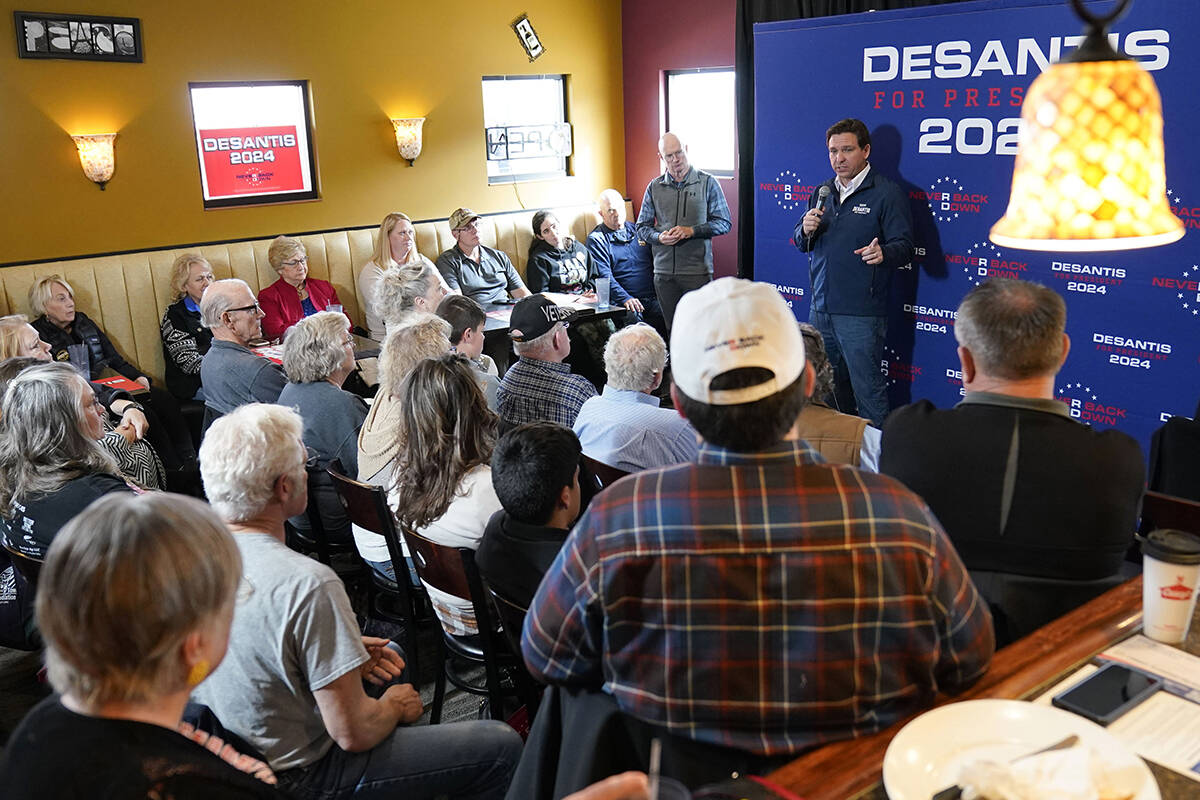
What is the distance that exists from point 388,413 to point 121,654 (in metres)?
1.98

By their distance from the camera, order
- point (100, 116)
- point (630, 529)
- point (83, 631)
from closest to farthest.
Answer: point (83, 631) < point (630, 529) < point (100, 116)

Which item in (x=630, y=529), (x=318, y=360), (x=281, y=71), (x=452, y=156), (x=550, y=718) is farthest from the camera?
(x=452, y=156)

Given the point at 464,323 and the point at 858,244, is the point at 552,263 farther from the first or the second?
the point at 464,323

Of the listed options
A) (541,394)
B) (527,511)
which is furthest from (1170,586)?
(541,394)

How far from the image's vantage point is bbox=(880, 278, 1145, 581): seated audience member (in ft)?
6.07

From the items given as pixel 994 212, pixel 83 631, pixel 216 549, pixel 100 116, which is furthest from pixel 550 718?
pixel 100 116

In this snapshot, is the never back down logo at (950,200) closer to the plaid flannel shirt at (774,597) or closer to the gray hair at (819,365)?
the gray hair at (819,365)

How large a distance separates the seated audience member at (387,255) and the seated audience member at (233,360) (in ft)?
6.72

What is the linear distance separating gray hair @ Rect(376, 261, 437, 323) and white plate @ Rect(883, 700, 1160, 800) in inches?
150

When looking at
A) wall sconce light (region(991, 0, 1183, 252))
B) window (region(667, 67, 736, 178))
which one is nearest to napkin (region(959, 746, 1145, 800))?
wall sconce light (region(991, 0, 1183, 252))

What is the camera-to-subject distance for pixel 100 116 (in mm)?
5746

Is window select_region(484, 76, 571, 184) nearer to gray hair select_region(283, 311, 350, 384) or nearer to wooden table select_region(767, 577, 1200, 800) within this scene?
gray hair select_region(283, 311, 350, 384)

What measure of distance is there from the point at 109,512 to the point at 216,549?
14 centimetres

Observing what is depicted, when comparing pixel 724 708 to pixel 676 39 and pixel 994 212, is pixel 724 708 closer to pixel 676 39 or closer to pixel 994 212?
pixel 994 212
